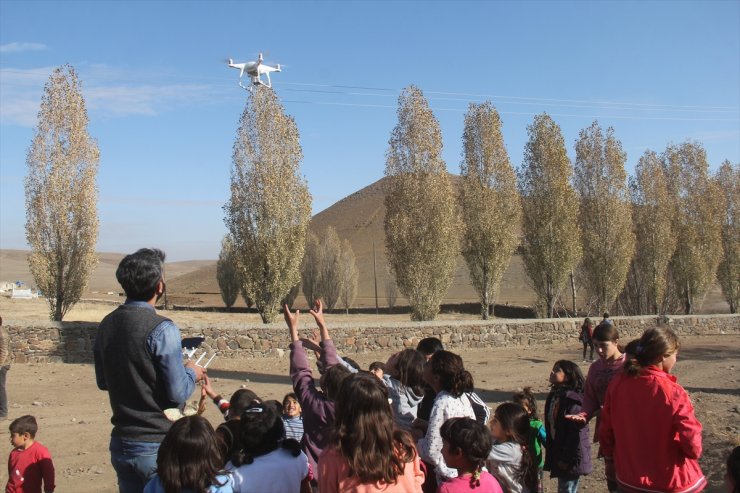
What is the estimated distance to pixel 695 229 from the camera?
3562cm

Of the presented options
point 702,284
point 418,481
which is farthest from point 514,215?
point 418,481

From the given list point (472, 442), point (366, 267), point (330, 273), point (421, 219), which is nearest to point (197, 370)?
point (472, 442)

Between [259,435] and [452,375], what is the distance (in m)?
1.30

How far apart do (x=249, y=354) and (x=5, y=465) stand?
9495 mm

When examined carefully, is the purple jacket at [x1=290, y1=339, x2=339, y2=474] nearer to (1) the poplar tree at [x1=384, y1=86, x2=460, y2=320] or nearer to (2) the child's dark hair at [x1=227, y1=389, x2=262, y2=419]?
(2) the child's dark hair at [x1=227, y1=389, x2=262, y2=419]

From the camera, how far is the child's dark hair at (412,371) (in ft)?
14.1

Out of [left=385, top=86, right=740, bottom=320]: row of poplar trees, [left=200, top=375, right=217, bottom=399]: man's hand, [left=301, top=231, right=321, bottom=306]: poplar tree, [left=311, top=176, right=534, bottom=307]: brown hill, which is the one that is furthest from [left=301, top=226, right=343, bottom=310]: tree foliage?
[left=200, top=375, right=217, bottom=399]: man's hand

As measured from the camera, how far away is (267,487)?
3.01m

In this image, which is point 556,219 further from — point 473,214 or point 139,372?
point 139,372

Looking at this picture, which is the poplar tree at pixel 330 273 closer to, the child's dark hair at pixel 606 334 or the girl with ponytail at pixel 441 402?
the child's dark hair at pixel 606 334

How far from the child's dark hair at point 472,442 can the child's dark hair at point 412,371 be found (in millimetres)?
1017

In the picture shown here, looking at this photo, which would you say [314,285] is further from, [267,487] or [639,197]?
[267,487]

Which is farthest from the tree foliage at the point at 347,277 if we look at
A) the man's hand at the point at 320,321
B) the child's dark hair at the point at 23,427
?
the man's hand at the point at 320,321

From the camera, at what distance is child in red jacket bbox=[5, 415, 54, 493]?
4.48 m
